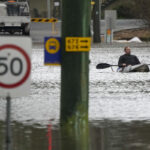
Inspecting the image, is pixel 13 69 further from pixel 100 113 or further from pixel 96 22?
pixel 96 22

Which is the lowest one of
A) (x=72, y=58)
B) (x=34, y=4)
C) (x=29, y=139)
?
(x=29, y=139)

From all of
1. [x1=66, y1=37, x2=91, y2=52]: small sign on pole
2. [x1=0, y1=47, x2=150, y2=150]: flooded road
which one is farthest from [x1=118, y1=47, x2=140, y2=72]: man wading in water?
[x1=66, y1=37, x2=91, y2=52]: small sign on pole

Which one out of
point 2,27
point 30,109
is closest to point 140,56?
point 2,27

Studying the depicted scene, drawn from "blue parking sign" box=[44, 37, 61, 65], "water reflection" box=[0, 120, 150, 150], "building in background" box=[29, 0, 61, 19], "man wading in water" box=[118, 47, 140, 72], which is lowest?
"water reflection" box=[0, 120, 150, 150]

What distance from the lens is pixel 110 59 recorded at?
3288 cm

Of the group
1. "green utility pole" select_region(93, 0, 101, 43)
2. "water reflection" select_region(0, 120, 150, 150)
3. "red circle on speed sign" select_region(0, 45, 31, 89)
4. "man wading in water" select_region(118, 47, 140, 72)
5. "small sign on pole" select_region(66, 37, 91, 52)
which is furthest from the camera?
"green utility pole" select_region(93, 0, 101, 43)

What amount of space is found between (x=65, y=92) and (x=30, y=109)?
149 inches

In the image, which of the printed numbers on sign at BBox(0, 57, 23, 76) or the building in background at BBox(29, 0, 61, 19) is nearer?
the printed numbers on sign at BBox(0, 57, 23, 76)

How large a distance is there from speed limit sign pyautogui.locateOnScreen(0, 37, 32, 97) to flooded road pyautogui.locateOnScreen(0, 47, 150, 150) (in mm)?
2020

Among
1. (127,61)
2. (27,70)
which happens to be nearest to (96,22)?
(127,61)

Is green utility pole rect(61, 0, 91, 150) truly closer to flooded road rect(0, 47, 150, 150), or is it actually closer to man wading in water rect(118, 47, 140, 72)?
flooded road rect(0, 47, 150, 150)

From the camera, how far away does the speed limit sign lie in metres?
8.25

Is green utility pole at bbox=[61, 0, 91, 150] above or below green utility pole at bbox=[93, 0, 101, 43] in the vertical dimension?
below

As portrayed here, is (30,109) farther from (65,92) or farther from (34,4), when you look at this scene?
(34,4)
